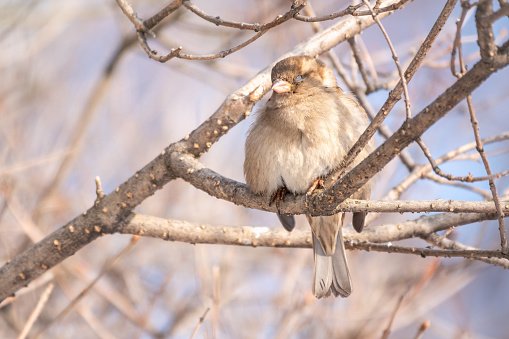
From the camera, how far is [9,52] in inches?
194

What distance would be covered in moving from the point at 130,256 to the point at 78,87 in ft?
6.99

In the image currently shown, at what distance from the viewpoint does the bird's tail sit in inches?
126

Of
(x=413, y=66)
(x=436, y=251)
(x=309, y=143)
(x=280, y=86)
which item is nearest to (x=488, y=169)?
(x=413, y=66)

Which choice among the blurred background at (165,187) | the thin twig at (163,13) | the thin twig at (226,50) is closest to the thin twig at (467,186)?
the blurred background at (165,187)

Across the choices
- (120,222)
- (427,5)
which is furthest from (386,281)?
(427,5)

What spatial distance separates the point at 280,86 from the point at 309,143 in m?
0.36

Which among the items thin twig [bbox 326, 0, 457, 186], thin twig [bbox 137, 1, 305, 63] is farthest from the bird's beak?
thin twig [bbox 326, 0, 457, 186]

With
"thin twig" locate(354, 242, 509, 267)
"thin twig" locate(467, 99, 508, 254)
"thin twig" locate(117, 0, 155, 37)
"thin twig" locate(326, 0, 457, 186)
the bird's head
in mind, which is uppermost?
the bird's head

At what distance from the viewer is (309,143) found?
2838 mm

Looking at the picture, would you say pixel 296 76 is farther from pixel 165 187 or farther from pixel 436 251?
pixel 165 187

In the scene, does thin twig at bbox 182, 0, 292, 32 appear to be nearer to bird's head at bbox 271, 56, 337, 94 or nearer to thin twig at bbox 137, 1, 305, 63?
thin twig at bbox 137, 1, 305, 63

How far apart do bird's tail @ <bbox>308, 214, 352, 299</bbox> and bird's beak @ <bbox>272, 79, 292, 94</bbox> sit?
71cm

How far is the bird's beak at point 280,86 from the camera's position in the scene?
2975 millimetres

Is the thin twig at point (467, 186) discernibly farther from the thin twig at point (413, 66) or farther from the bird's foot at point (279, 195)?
the thin twig at point (413, 66)
